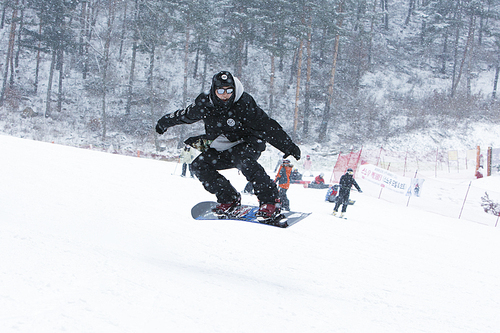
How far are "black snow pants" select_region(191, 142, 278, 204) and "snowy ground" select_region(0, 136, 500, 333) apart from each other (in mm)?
939

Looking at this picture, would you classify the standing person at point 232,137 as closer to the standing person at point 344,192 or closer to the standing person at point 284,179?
the standing person at point 284,179

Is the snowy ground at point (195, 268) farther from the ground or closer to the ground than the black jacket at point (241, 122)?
closer to the ground

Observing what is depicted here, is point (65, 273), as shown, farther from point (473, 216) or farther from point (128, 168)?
point (473, 216)

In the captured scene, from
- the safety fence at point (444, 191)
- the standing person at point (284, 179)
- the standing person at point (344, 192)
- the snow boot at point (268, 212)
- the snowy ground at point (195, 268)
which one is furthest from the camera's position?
the safety fence at point (444, 191)

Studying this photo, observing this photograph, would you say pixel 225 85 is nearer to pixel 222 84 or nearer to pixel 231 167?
pixel 222 84

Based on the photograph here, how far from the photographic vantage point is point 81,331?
2.17 m

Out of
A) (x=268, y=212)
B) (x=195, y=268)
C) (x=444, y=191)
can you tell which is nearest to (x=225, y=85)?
(x=268, y=212)

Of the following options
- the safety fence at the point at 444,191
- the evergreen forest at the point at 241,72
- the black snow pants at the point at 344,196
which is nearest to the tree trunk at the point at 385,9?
the evergreen forest at the point at 241,72

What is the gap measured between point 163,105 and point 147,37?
5.52m

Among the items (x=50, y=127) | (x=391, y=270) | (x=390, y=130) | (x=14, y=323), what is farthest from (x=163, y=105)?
(x=14, y=323)

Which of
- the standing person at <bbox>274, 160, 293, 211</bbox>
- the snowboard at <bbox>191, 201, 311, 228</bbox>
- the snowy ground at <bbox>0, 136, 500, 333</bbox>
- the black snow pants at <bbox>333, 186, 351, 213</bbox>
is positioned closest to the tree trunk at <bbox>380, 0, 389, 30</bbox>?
the black snow pants at <bbox>333, 186, 351, 213</bbox>

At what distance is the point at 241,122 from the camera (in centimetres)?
403

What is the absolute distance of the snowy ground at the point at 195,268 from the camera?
2.57 metres

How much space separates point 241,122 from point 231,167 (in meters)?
0.61
